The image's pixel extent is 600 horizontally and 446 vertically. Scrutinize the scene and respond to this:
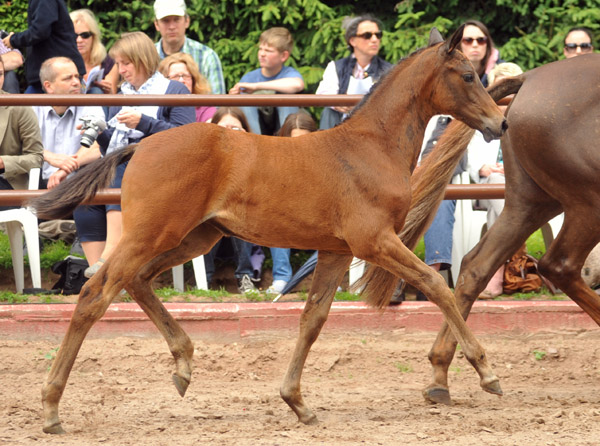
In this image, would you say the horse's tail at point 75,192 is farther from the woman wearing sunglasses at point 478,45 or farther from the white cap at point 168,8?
the white cap at point 168,8

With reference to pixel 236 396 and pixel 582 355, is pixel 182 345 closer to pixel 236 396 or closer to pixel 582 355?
pixel 236 396

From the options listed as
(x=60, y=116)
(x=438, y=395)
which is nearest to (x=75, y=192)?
(x=438, y=395)

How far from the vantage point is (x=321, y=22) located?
9.84 m

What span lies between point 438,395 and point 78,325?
2.03 m

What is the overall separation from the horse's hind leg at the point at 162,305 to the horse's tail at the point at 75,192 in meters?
0.48

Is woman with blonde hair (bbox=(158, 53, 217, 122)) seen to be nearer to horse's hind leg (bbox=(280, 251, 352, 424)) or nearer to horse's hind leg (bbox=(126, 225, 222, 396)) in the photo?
horse's hind leg (bbox=(126, 225, 222, 396))

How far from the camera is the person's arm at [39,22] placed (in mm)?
7863

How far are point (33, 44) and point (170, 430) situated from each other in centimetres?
466

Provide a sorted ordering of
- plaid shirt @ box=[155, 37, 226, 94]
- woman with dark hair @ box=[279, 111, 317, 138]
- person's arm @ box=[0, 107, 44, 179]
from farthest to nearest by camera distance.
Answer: plaid shirt @ box=[155, 37, 226, 94], woman with dark hair @ box=[279, 111, 317, 138], person's arm @ box=[0, 107, 44, 179]

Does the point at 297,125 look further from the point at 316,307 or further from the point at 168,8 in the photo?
the point at 316,307

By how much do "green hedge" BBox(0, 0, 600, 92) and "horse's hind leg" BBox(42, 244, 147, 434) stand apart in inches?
210

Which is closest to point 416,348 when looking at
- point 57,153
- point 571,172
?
point 571,172

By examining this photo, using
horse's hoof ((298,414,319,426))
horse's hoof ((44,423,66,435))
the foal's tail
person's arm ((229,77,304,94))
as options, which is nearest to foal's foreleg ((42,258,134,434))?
horse's hoof ((44,423,66,435))

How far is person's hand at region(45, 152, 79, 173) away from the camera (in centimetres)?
671
